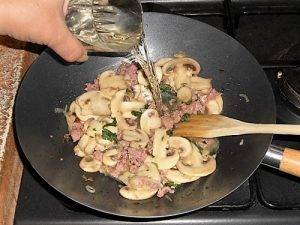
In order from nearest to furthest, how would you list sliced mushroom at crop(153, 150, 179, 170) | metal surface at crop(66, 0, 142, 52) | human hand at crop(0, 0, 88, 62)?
human hand at crop(0, 0, 88, 62), metal surface at crop(66, 0, 142, 52), sliced mushroom at crop(153, 150, 179, 170)

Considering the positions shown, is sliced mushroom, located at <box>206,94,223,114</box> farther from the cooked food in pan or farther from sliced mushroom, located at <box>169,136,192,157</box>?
sliced mushroom, located at <box>169,136,192,157</box>

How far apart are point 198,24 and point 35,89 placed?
17.2 inches

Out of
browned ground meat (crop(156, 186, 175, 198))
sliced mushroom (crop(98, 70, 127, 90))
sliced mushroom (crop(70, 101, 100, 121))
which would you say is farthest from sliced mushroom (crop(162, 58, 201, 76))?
browned ground meat (crop(156, 186, 175, 198))

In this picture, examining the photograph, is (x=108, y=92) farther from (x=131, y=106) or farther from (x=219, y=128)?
(x=219, y=128)

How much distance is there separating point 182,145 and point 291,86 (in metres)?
0.31

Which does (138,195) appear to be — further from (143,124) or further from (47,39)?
(47,39)

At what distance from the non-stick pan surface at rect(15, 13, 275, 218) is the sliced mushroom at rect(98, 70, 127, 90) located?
0.06m

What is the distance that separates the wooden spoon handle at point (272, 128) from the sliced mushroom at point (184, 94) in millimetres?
184

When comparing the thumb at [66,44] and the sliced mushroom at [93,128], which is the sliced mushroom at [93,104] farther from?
the thumb at [66,44]

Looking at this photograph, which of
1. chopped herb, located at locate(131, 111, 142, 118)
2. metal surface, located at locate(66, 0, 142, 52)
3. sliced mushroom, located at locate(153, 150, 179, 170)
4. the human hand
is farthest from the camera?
chopped herb, located at locate(131, 111, 142, 118)

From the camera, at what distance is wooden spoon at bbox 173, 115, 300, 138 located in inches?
43.3

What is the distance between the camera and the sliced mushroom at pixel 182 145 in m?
1.17

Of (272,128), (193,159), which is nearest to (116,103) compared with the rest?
(193,159)

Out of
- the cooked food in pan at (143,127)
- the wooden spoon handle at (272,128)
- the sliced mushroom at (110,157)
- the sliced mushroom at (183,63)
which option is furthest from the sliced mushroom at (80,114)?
the wooden spoon handle at (272,128)
